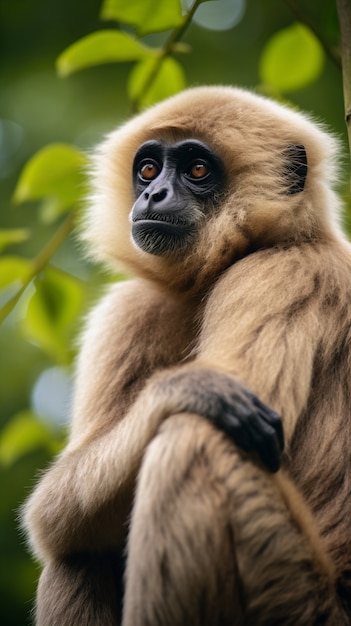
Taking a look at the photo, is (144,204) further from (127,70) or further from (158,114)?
(127,70)

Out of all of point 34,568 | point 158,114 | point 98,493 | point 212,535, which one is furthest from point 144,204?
point 34,568

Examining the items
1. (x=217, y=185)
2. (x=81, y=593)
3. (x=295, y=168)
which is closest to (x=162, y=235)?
(x=217, y=185)

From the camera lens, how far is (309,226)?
23.1 ft

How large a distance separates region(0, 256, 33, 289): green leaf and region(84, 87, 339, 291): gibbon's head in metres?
0.92

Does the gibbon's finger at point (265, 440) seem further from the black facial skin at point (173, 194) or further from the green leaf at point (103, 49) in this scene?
the green leaf at point (103, 49)

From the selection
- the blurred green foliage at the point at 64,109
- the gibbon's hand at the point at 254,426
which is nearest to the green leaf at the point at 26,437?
the blurred green foliage at the point at 64,109

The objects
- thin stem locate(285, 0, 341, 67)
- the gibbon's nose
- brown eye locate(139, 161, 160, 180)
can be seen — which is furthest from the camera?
brown eye locate(139, 161, 160, 180)

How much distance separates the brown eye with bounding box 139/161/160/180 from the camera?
802cm

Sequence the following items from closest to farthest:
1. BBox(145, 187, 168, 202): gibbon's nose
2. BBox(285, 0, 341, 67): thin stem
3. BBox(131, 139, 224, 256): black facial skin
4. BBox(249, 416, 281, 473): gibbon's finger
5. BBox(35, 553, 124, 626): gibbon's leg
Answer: BBox(249, 416, 281, 473): gibbon's finger < BBox(35, 553, 124, 626): gibbon's leg < BBox(285, 0, 341, 67): thin stem < BBox(131, 139, 224, 256): black facial skin < BBox(145, 187, 168, 202): gibbon's nose

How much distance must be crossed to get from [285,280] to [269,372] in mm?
758

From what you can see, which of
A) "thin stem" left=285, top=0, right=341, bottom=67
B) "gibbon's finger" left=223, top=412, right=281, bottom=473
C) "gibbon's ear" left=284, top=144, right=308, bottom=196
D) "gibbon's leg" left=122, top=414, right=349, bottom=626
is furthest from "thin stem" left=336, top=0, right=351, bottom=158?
"gibbon's leg" left=122, top=414, right=349, bottom=626

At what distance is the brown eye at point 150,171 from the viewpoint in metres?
8.02

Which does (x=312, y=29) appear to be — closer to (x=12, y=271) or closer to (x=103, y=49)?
(x=103, y=49)

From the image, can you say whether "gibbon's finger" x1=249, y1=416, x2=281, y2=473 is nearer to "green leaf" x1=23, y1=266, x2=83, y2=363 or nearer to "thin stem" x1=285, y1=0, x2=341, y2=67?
"green leaf" x1=23, y1=266, x2=83, y2=363
